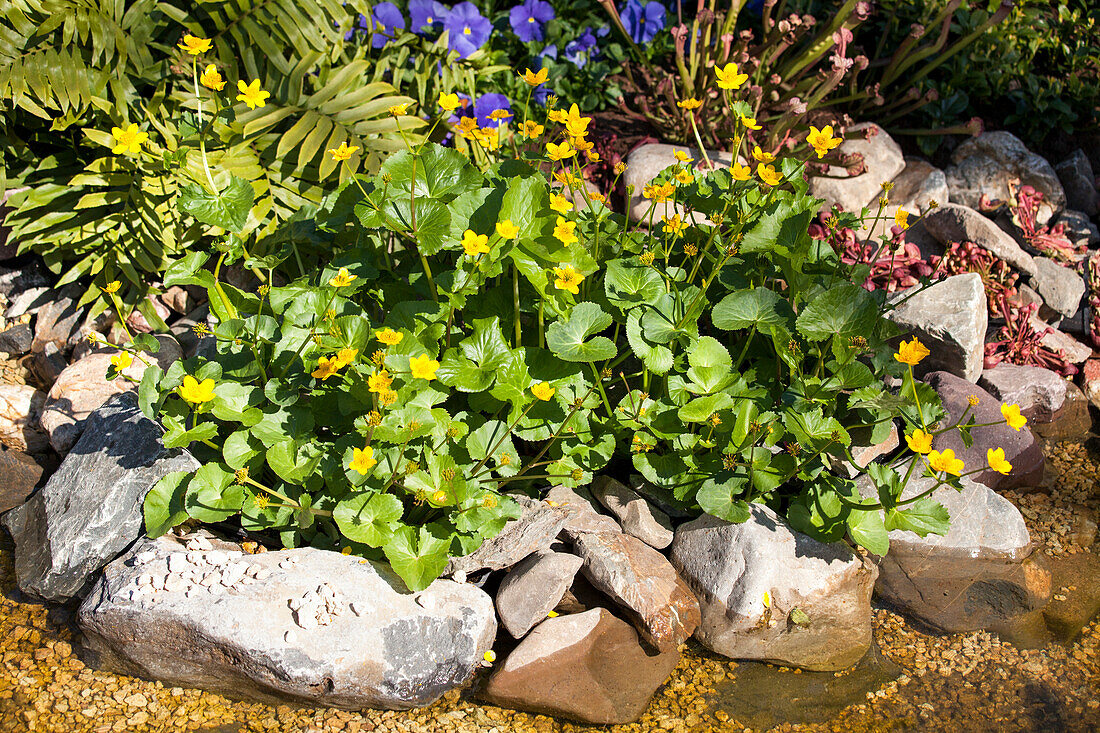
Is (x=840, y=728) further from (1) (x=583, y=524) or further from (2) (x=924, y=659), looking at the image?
(1) (x=583, y=524)

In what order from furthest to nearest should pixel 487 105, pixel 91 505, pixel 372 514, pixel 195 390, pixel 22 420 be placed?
pixel 487 105, pixel 22 420, pixel 91 505, pixel 372 514, pixel 195 390

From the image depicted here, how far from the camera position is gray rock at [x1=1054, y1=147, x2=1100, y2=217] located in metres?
4.76

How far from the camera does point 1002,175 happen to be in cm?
464

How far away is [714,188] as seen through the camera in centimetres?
312

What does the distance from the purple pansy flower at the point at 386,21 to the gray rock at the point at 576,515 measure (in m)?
2.86

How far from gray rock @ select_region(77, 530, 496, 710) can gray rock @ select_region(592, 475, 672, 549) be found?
2.06 feet

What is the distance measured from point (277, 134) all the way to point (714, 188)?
200cm

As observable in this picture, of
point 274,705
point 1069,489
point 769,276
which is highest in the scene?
point 769,276

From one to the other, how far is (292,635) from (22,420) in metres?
1.96

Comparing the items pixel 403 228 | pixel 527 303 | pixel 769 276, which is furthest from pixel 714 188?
pixel 403 228

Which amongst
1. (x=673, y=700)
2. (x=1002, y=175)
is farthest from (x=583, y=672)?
(x=1002, y=175)

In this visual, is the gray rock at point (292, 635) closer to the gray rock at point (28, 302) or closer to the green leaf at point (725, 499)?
the green leaf at point (725, 499)

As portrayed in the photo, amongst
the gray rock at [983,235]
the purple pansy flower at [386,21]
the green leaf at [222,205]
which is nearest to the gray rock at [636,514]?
the green leaf at [222,205]

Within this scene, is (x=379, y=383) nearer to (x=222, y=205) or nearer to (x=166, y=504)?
(x=166, y=504)
